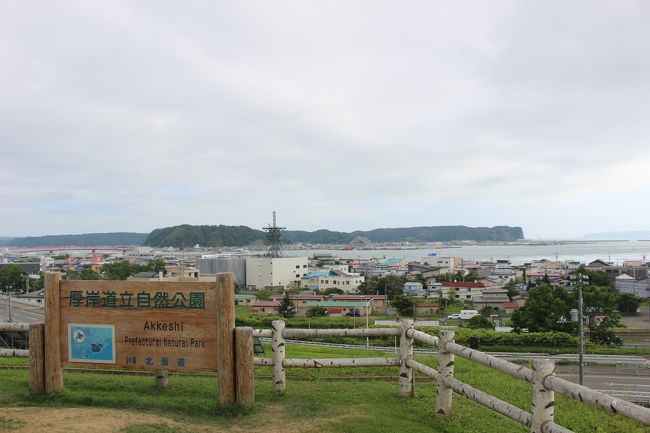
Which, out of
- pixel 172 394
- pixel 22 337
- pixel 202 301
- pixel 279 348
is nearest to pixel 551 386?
pixel 279 348

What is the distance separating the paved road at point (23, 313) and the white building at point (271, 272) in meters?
35.6

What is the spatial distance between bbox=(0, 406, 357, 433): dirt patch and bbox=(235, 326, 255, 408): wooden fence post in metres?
0.27

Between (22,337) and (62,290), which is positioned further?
(22,337)

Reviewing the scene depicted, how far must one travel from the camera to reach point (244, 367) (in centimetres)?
574

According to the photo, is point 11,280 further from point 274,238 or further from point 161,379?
point 161,379

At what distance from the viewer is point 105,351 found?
6.15 meters

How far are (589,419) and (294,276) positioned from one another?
78452 mm

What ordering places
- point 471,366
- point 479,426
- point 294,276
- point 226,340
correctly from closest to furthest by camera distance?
point 479,426, point 226,340, point 471,366, point 294,276

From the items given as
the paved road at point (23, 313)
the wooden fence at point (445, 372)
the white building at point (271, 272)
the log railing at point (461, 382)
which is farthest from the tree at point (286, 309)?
the log railing at point (461, 382)

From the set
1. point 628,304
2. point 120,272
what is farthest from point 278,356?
point 120,272

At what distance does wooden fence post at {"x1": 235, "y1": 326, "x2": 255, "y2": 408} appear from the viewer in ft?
18.7

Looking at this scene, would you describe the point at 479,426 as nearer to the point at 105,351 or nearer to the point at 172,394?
the point at 172,394

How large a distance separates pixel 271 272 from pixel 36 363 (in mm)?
73491

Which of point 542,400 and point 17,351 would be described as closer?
point 542,400
